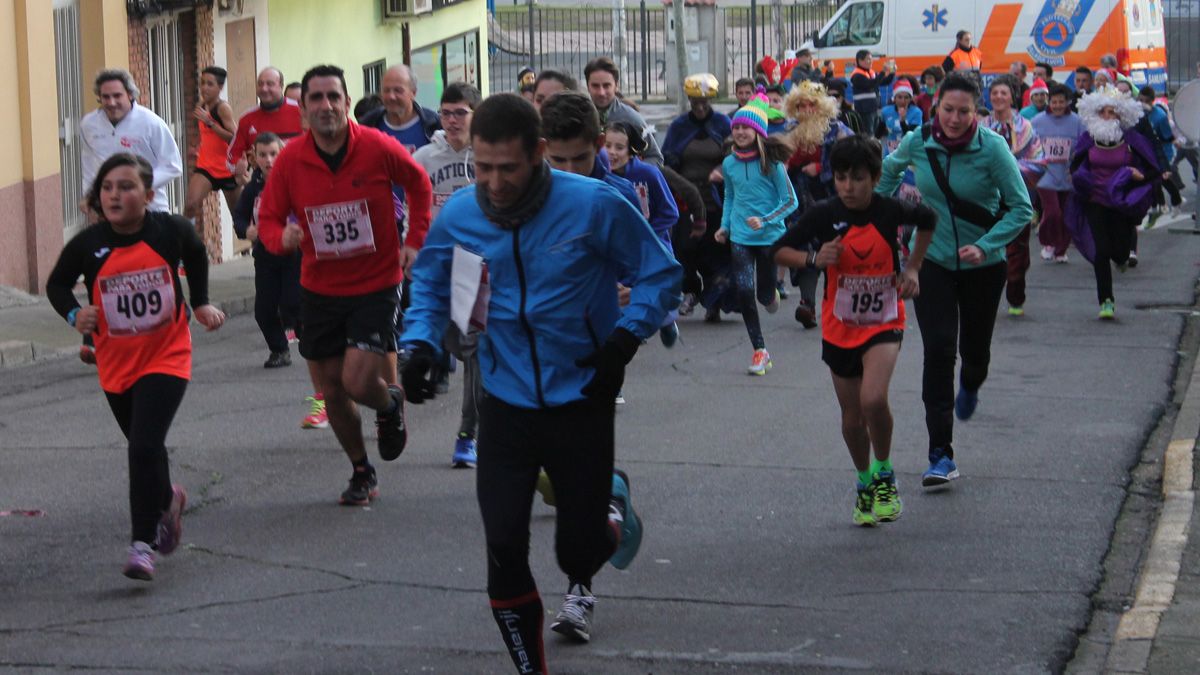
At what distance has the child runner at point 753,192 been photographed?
12.6 meters

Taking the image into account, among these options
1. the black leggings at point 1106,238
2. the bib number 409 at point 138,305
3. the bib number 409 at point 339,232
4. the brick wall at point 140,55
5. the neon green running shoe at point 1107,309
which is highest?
the brick wall at point 140,55

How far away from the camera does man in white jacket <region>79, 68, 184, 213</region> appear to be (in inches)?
474

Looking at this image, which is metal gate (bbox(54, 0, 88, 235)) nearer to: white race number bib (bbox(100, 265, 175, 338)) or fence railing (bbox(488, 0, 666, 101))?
white race number bib (bbox(100, 265, 175, 338))

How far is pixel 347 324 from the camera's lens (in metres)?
7.87

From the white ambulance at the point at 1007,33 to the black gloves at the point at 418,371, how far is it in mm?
27678

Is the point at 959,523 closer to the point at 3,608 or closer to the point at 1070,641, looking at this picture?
the point at 1070,641

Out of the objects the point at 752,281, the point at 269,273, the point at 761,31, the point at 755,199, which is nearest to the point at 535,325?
the point at 269,273

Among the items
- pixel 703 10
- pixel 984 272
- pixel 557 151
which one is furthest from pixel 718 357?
pixel 703 10

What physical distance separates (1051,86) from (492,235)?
1306 cm

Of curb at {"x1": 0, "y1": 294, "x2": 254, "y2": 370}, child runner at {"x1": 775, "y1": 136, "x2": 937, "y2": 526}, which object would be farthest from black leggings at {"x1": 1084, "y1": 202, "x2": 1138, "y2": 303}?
curb at {"x1": 0, "y1": 294, "x2": 254, "y2": 370}

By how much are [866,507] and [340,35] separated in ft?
58.9

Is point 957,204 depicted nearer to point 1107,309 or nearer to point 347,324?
point 347,324

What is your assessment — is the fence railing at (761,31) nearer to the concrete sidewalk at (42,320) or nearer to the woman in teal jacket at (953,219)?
the concrete sidewalk at (42,320)

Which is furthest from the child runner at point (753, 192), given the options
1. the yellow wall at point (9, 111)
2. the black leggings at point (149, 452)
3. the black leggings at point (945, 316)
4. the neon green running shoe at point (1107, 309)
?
the yellow wall at point (9, 111)
